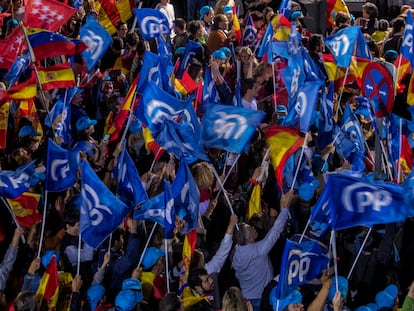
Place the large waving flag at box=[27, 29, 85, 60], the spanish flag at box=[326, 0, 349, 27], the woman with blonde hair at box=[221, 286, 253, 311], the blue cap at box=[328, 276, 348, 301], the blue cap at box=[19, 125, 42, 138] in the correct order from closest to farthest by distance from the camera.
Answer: the woman with blonde hair at box=[221, 286, 253, 311]
the blue cap at box=[328, 276, 348, 301]
the blue cap at box=[19, 125, 42, 138]
the large waving flag at box=[27, 29, 85, 60]
the spanish flag at box=[326, 0, 349, 27]

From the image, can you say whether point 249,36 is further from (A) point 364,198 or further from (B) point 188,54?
(A) point 364,198

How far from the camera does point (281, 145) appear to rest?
11.0m

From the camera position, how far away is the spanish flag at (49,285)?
934 cm

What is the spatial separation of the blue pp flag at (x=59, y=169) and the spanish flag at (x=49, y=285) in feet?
4.37

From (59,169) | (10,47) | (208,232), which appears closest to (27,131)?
(10,47)

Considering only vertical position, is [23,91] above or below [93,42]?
below

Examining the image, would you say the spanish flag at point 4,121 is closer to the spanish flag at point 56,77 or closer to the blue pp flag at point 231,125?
the spanish flag at point 56,77

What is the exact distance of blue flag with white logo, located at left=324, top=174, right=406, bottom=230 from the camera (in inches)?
353

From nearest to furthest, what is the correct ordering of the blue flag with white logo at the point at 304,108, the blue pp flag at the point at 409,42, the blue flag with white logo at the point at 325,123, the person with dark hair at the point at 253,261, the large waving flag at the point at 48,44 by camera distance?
the person with dark hair at the point at 253,261, the blue flag with white logo at the point at 304,108, the blue pp flag at the point at 409,42, the blue flag with white logo at the point at 325,123, the large waving flag at the point at 48,44

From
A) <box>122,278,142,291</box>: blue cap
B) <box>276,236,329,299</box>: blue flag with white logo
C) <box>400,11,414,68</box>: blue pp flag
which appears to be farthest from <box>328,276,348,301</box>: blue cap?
<box>400,11,414,68</box>: blue pp flag

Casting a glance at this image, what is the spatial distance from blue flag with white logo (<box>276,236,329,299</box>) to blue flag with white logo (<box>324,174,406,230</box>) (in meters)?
0.41

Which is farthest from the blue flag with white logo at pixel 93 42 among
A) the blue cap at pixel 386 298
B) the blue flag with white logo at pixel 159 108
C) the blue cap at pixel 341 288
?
the blue cap at pixel 386 298

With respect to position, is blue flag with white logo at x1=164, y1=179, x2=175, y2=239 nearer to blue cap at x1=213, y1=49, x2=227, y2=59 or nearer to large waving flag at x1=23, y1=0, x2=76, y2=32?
large waving flag at x1=23, y1=0, x2=76, y2=32

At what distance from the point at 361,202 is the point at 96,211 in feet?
7.56
